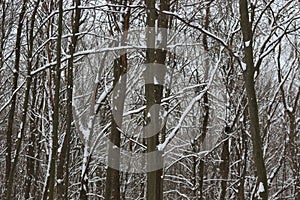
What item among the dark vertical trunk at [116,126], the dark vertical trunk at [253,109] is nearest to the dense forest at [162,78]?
the dark vertical trunk at [116,126]

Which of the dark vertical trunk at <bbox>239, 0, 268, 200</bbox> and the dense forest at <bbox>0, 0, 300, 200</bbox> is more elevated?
the dense forest at <bbox>0, 0, 300, 200</bbox>

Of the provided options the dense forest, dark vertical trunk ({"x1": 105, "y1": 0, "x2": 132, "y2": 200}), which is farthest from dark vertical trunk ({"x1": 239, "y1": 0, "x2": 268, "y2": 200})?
dark vertical trunk ({"x1": 105, "y1": 0, "x2": 132, "y2": 200})

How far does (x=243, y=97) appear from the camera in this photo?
7.98 meters

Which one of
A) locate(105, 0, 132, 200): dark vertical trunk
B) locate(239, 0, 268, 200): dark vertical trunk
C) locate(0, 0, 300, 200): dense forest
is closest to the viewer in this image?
locate(239, 0, 268, 200): dark vertical trunk

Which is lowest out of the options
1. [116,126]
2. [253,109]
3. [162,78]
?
[253,109]

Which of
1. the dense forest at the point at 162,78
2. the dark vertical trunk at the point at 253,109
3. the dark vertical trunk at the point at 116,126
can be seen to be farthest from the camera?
the dark vertical trunk at the point at 116,126

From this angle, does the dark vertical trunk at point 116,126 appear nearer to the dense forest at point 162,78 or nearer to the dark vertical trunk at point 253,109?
the dense forest at point 162,78

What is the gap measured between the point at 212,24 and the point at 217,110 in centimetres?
184

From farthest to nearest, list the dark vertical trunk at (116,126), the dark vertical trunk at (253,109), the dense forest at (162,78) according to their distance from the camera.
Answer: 1. the dark vertical trunk at (116,126)
2. the dense forest at (162,78)
3. the dark vertical trunk at (253,109)

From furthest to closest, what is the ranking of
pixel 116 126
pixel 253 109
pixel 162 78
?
1. pixel 116 126
2. pixel 162 78
3. pixel 253 109

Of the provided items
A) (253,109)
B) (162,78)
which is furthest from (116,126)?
(253,109)

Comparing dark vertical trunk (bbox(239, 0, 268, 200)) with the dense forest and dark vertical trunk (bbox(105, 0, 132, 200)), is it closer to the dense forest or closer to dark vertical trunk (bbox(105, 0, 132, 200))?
the dense forest

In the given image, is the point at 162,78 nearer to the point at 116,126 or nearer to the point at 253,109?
the point at 116,126

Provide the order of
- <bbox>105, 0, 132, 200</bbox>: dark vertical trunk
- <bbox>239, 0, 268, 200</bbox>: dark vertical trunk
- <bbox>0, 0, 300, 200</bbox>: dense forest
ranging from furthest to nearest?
<bbox>105, 0, 132, 200</bbox>: dark vertical trunk → <bbox>0, 0, 300, 200</bbox>: dense forest → <bbox>239, 0, 268, 200</bbox>: dark vertical trunk
